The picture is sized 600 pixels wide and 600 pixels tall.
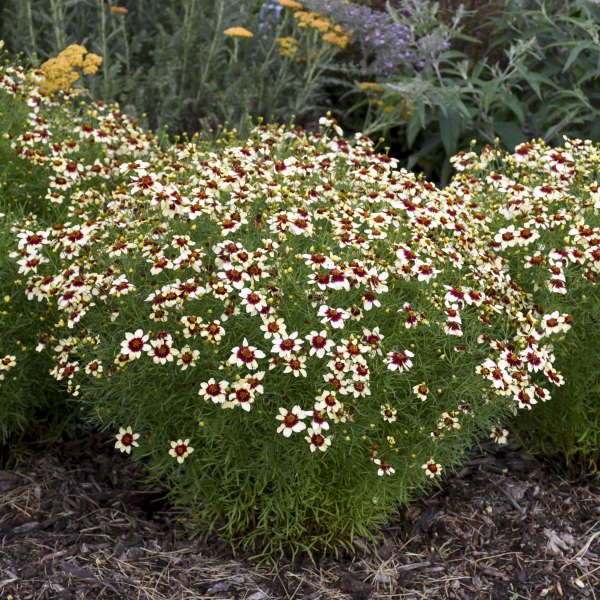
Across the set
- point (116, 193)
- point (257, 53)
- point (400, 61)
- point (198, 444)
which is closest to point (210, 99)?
point (257, 53)

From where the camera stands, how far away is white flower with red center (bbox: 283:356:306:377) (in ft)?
8.54

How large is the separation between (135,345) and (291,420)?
0.60 metres

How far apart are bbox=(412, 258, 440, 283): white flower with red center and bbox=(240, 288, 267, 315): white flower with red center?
61 cm

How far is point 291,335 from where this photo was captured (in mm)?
2648

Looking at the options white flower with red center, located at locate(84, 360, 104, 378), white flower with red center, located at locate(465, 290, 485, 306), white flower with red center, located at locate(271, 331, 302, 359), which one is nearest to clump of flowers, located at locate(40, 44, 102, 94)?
white flower with red center, located at locate(84, 360, 104, 378)

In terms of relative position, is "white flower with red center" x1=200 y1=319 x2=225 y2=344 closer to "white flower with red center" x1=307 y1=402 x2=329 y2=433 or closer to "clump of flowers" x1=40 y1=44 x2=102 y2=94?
"white flower with red center" x1=307 y1=402 x2=329 y2=433

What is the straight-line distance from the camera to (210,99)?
21.8 feet

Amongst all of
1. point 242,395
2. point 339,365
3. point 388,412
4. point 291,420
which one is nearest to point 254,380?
point 242,395

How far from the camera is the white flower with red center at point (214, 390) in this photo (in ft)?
8.51

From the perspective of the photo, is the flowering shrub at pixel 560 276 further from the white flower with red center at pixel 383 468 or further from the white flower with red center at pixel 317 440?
the white flower with red center at pixel 317 440

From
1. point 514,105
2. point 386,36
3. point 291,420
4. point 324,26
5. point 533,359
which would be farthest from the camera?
point 386,36

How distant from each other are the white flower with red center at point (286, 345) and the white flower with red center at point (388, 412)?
0.41 metres

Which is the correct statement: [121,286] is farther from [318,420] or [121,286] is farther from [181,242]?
Result: [318,420]

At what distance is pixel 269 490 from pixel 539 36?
15.8 ft
